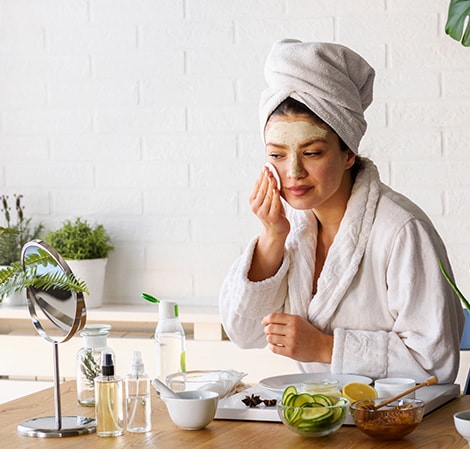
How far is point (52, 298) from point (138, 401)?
28cm

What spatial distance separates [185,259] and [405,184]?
0.85 m

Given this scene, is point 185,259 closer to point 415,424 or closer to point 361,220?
point 361,220

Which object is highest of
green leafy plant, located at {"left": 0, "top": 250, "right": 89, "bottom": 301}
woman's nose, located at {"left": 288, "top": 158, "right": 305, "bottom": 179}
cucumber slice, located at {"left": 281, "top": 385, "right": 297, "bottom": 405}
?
woman's nose, located at {"left": 288, "top": 158, "right": 305, "bottom": 179}

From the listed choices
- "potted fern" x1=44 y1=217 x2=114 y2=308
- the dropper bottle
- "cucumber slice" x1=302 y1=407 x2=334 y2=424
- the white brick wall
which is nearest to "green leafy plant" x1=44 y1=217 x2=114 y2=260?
"potted fern" x1=44 y1=217 x2=114 y2=308

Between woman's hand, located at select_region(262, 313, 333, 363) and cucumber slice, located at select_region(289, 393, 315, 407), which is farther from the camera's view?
woman's hand, located at select_region(262, 313, 333, 363)

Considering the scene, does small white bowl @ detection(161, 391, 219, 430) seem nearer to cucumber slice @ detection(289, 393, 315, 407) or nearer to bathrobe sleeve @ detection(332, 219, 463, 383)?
cucumber slice @ detection(289, 393, 315, 407)

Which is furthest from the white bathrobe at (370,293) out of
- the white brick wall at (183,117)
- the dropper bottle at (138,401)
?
the white brick wall at (183,117)

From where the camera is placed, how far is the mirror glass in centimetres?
201

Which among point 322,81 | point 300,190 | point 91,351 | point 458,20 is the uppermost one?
point 458,20

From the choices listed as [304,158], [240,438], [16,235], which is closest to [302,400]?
[240,438]

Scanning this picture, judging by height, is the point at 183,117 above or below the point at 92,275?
above

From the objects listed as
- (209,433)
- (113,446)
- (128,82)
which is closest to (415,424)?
(209,433)

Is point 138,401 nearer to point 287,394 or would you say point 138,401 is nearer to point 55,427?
point 55,427

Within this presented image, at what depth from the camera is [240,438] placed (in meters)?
1.91
